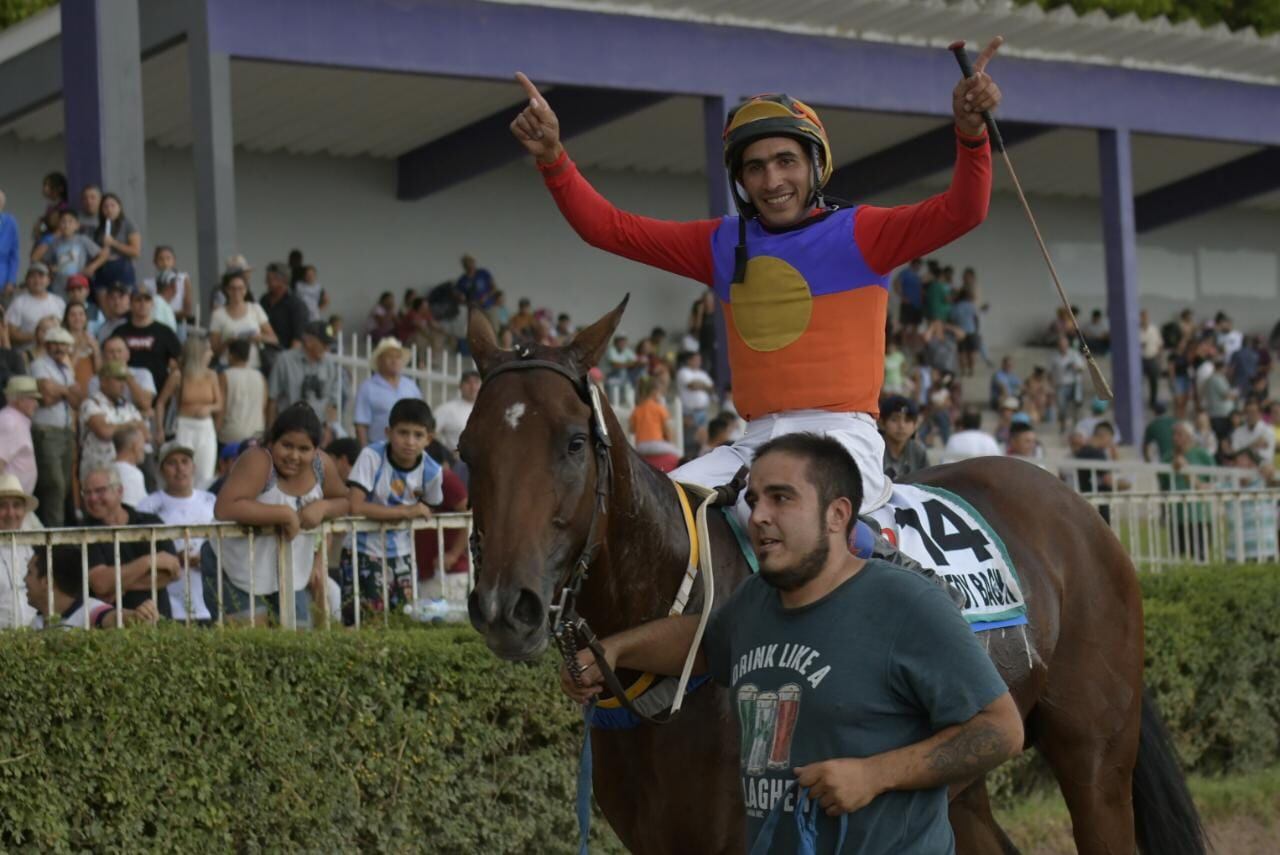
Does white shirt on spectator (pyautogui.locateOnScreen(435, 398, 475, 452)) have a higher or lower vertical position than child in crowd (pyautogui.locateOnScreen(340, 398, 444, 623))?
higher

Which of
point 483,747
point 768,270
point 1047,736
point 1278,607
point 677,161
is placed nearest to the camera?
point 768,270

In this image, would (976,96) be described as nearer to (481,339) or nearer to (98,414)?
(481,339)

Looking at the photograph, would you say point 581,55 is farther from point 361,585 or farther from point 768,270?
point 768,270

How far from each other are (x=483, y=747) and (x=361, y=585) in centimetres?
107

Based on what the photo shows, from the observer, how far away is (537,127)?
15.1ft

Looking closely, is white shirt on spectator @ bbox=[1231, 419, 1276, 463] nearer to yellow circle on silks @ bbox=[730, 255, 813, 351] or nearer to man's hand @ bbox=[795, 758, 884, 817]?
yellow circle on silks @ bbox=[730, 255, 813, 351]

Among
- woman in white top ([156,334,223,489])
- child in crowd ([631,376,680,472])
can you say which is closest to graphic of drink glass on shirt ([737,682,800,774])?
woman in white top ([156,334,223,489])

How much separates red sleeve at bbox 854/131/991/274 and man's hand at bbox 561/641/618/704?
4.38 ft

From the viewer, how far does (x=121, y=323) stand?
1223 centimetres

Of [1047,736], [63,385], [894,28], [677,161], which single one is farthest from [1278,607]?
[677,161]

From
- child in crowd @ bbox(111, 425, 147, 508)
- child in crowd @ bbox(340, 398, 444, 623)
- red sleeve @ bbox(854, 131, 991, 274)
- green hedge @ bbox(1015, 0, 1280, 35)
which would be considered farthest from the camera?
green hedge @ bbox(1015, 0, 1280, 35)

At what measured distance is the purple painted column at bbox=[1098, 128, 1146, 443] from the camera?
22938 mm

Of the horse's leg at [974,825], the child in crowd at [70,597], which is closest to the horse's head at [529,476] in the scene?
the horse's leg at [974,825]

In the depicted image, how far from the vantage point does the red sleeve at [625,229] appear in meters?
4.84
